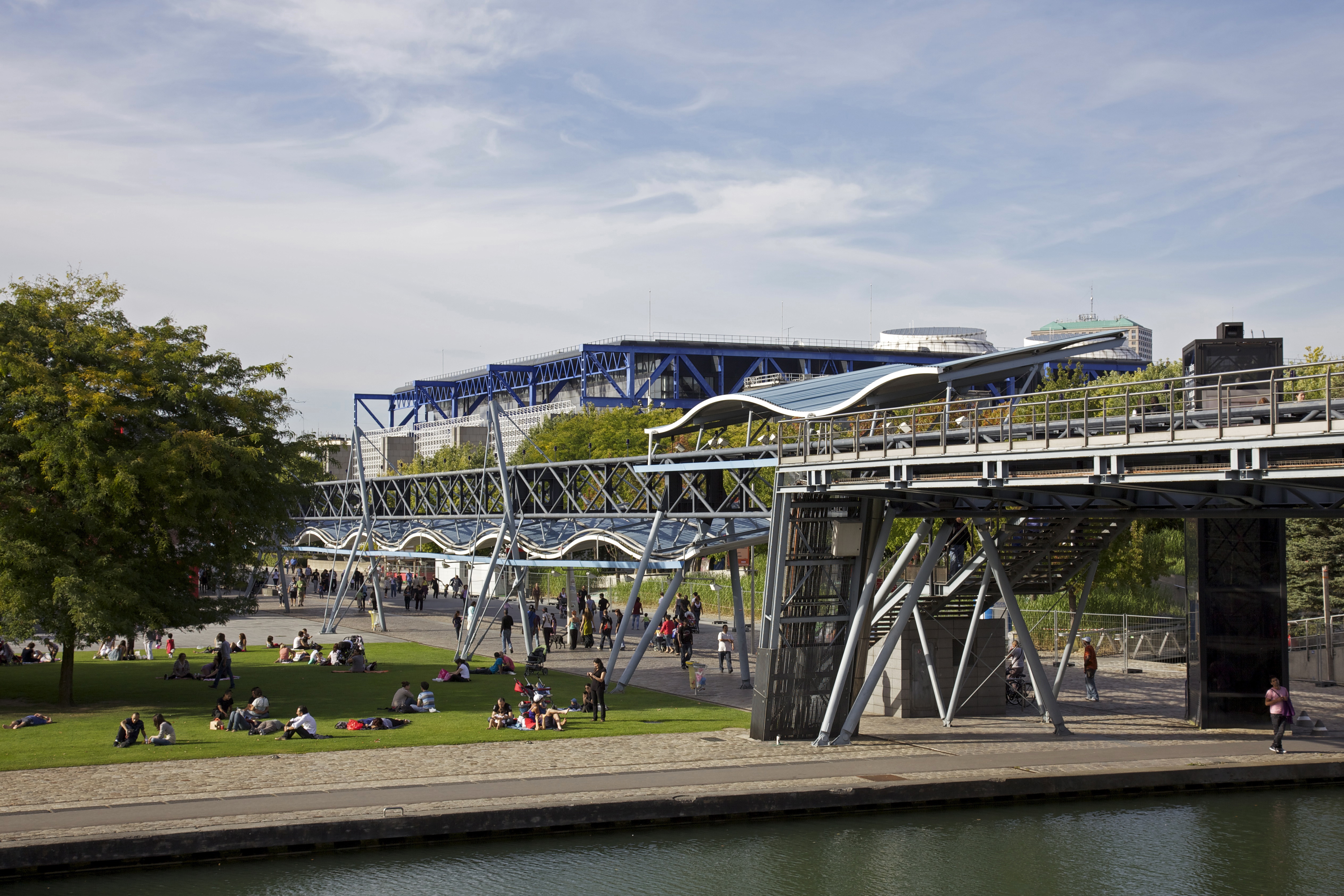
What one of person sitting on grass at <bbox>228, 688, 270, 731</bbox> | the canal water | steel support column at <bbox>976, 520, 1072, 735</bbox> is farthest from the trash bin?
the canal water

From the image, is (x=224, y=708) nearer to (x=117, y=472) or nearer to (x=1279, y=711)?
(x=117, y=472)

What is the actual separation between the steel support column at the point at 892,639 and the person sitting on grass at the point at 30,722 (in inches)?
712

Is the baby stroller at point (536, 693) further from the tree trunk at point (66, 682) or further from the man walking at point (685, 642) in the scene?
the tree trunk at point (66, 682)

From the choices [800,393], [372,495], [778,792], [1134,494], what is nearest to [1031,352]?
[1134,494]

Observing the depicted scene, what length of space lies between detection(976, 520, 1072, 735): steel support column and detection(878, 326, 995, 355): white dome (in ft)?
329

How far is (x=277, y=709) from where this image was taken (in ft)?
97.5

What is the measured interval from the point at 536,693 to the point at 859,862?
11570mm

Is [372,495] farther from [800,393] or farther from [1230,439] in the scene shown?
[1230,439]

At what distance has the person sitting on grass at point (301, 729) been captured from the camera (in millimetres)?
24969

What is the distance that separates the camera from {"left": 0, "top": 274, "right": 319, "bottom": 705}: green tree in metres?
28.1

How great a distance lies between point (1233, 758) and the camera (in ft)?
74.4

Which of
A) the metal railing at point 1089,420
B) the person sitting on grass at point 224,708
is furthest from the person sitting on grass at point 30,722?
the metal railing at point 1089,420

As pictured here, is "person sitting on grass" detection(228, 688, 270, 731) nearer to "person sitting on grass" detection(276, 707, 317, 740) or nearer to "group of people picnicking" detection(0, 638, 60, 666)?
"person sitting on grass" detection(276, 707, 317, 740)

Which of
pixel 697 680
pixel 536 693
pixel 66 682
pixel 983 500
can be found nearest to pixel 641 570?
pixel 697 680
